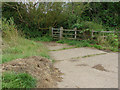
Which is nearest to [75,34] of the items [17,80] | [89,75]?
[89,75]

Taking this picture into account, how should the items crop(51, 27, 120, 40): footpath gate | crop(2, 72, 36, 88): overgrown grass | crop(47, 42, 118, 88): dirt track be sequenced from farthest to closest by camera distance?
crop(51, 27, 120, 40): footpath gate → crop(47, 42, 118, 88): dirt track → crop(2, 72, 36, 88): overgrown grass

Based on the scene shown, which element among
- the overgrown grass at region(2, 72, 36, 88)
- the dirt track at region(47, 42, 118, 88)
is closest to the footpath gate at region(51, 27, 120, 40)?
the dirt track at region(47, 42, 118, 88)

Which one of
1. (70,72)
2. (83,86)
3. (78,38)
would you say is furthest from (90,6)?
(83,86)

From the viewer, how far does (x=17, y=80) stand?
9.06ft

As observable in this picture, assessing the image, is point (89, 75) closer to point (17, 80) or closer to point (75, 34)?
point (17, 80)

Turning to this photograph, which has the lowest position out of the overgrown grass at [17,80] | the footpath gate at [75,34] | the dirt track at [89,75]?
the dirt track at [89,75]

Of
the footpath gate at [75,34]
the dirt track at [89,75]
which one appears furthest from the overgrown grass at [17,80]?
the footpath gate at [75,34]

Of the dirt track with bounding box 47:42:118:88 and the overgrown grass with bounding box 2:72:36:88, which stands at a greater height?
the overgrown grass with bounding box 2:72:36:88

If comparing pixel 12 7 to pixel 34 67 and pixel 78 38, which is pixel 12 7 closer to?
pixel 78 38

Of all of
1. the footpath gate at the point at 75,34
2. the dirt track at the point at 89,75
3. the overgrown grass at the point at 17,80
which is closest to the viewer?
the overgrown grass at the point at 17,80

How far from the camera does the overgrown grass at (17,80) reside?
8.68 ft

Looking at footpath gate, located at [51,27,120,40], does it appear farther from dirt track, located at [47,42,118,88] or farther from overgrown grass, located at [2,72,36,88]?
overgrown grass, located at [2,72,36,88]

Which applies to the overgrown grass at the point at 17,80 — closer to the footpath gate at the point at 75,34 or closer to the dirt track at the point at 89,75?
Result: the dirt track at the point at 89,75

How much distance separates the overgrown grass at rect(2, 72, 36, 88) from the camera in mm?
2646
